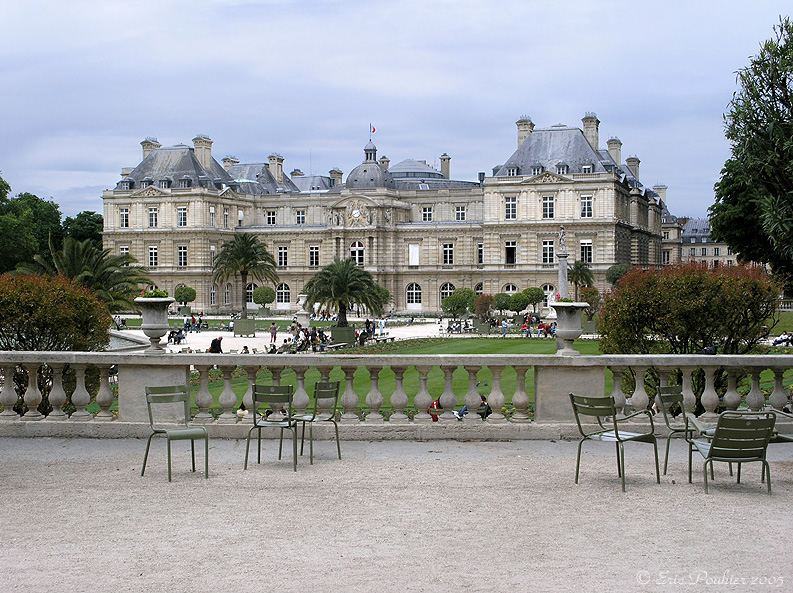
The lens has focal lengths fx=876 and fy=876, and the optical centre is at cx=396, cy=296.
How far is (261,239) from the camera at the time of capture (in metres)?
82.0

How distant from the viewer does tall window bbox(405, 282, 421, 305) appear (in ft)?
254

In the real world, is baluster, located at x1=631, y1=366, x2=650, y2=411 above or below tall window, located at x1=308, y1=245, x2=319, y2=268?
below

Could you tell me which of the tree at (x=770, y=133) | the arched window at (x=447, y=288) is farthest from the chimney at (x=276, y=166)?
the tree at (x=770, y=133)

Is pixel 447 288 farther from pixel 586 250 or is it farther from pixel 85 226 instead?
pixel 85 226

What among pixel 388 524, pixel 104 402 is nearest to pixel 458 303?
pixel 104 402

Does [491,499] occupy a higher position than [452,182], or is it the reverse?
[452,182]

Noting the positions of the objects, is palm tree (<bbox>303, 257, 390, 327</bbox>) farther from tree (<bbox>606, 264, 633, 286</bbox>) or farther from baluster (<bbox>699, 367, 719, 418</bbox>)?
baluster (<bbox>699, 367, 719, 418</bbox>)

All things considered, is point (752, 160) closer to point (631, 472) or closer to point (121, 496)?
point (631, 472)

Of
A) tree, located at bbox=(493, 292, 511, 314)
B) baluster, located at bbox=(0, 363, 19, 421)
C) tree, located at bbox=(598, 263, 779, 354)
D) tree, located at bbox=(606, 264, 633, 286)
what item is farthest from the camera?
tree, located at bbox=(606, 264, 633, 286)

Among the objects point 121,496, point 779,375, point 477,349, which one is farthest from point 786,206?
point 477,349

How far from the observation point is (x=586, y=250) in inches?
2810

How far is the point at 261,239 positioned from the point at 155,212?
396 inches

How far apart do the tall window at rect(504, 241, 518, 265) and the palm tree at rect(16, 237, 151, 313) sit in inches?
1838

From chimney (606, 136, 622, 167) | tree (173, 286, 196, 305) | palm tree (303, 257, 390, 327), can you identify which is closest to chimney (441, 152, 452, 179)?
chimney (606, 136, 622, 167)
